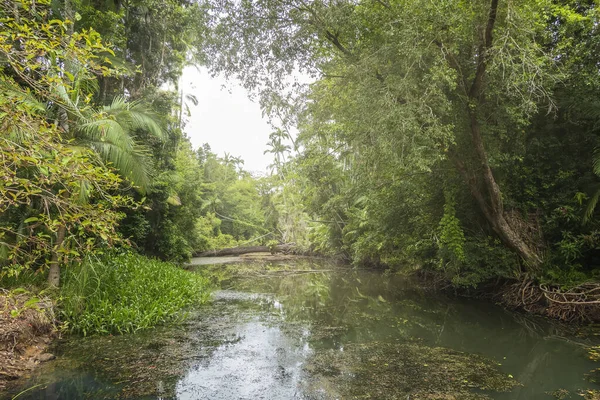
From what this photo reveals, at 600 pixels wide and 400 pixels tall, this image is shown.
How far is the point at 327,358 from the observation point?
5.29m

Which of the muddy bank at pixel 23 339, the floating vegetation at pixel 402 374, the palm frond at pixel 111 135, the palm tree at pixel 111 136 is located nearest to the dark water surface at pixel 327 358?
the floating vegetation at pixel 402 374

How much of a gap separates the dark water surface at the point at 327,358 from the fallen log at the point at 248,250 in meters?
15.8

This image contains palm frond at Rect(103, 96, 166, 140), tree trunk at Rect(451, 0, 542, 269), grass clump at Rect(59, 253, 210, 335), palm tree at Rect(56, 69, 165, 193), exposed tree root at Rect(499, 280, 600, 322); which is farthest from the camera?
palm frond at Rect(103, 96, 166, 140)

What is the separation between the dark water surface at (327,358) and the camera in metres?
4.17

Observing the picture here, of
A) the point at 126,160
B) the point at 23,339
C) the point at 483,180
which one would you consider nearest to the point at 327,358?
the point at 23,339

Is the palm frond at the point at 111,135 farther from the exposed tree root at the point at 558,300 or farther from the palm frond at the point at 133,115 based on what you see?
the exposed tree root at the point at 558,300

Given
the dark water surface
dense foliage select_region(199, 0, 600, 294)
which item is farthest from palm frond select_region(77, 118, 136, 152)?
dense foliage select_region(199, 0, 600, 294)

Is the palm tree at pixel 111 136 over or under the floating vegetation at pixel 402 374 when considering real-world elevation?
over

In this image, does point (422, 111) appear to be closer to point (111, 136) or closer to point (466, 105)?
point (466, 105)

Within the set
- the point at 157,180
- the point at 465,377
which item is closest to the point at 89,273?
the point at 157,180

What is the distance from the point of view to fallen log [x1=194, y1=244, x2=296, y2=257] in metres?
24.1

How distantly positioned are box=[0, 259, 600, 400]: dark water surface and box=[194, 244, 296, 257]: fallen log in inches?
623

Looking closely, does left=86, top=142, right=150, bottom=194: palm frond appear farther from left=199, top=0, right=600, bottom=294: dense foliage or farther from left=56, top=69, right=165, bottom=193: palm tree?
left=199, top=0, right=600, bottom=294: dense foliage

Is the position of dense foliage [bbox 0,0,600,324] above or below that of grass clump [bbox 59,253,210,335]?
above
